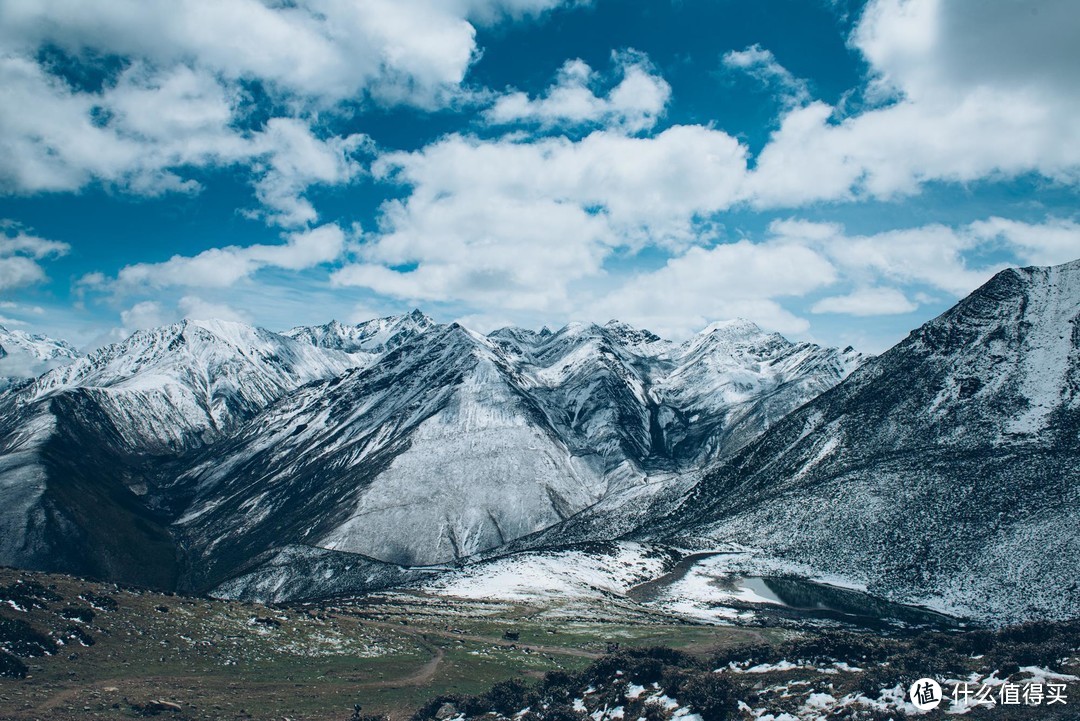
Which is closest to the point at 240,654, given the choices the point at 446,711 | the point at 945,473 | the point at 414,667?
the point at 414,667

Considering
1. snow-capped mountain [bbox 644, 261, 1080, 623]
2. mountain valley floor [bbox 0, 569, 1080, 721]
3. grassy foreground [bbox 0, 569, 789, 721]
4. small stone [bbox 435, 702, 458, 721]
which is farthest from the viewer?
snow-capped mountain [bbox 644, 261, 1080, 623]

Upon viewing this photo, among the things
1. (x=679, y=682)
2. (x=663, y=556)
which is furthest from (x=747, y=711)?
(x=663, y=556)

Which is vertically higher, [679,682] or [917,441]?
[917,441]

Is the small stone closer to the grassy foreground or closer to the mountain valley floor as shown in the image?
the mountain valley floor

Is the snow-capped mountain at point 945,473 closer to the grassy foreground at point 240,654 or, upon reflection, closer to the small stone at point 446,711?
the grassy foreground at point 240,654

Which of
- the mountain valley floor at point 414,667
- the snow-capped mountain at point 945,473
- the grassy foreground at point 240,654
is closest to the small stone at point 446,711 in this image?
the mountain valley floor at point 414,667

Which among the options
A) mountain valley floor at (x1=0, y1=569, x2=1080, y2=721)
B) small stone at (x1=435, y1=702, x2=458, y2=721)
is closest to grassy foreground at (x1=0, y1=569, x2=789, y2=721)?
mountain valley floor at (x1=0, y1=569, x2=1080, y2=721)

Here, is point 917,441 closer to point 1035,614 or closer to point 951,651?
point 1035,614

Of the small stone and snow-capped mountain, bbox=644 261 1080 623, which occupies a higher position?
snow-capped mountain, bbox=644 261 1080 623
